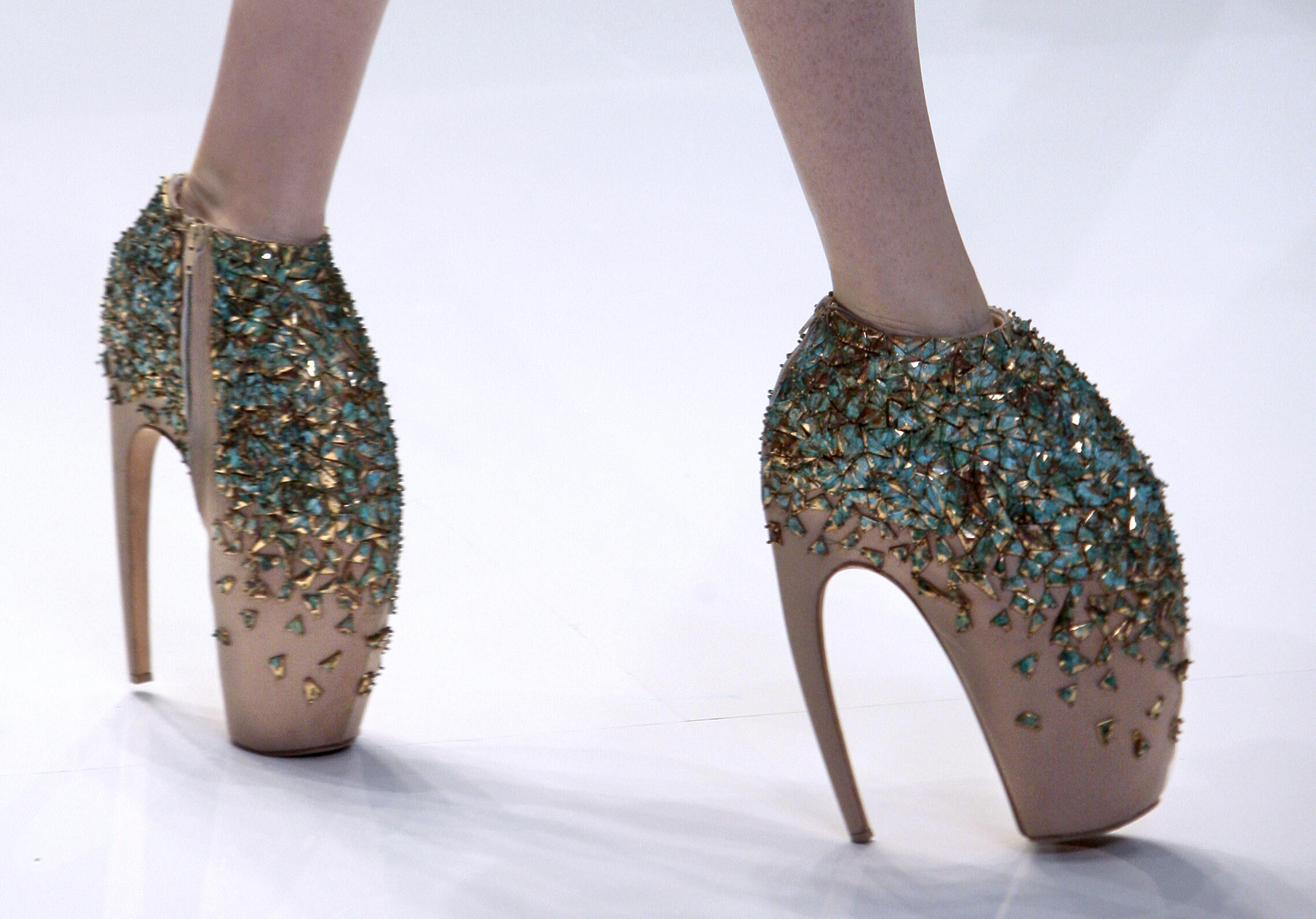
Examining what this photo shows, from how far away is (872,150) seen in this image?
91 cm

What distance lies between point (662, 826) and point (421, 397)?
41.7 inches

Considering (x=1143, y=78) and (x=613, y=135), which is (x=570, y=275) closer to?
(x=613, y=135)

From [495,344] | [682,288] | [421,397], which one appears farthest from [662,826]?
[682,288]

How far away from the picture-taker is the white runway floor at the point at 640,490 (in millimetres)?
908

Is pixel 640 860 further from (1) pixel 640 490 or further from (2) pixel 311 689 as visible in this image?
(1) pixel 640 490

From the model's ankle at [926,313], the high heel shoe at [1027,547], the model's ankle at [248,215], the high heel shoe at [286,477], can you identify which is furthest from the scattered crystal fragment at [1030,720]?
the model's ankle at [248,215]

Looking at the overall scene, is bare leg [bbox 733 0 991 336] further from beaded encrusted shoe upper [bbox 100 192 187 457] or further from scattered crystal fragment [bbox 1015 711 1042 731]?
beaded encrusted shoe upper [bbox 100 192 187 457]

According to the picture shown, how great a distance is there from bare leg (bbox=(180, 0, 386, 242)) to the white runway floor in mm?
379

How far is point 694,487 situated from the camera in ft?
5.40

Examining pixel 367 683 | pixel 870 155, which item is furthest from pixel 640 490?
pixel 870 155

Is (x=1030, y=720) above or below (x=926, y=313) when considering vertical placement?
below

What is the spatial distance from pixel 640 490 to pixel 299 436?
2.15ft

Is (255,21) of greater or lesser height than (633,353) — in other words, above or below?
above

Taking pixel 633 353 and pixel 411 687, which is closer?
pixel 411 687
